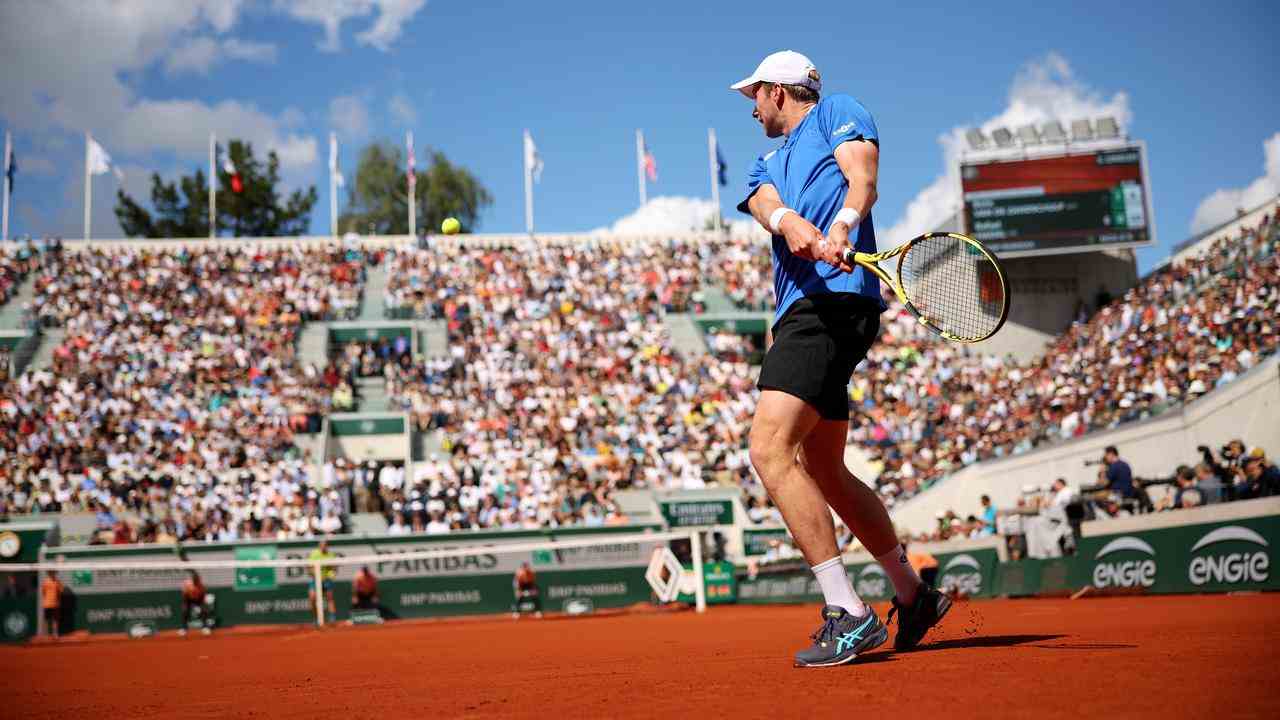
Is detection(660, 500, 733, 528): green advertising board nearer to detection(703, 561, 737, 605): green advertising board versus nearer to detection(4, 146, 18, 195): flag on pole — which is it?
detection(703, 561, 737, 605): green advertising board

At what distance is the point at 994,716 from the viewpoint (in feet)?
9.79

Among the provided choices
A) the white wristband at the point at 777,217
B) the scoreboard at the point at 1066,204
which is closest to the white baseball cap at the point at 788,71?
the white wristband at the point at 777,217

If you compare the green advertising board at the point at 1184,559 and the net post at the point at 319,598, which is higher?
the green advertising board at the point at 1184,559

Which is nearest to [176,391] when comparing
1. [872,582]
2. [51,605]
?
[51,605]

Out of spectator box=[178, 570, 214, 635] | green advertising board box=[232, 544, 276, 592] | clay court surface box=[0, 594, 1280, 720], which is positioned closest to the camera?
clay court surface box=[0, 594, 1280, 720]

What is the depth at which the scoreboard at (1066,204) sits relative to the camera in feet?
112

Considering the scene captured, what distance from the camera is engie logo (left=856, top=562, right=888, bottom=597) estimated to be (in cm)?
1783

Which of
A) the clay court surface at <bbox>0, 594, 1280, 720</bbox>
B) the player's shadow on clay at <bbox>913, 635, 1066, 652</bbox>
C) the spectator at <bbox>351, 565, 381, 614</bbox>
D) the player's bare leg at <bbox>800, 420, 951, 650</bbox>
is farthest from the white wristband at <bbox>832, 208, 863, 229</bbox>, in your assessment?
the spectator at <bbox>351, 565, 381, 614</bbox>

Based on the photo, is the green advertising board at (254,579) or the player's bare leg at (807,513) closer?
the player's bare leg at (807,513)

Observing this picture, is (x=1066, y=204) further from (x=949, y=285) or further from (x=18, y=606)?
(x=949, y=285)

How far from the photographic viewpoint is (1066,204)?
3447 cm

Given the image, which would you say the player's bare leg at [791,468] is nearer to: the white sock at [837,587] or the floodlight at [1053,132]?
the white sock at [837,587]

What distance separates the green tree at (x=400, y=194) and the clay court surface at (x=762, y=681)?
214ft

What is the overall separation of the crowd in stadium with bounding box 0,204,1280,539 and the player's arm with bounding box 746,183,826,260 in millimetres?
16494
